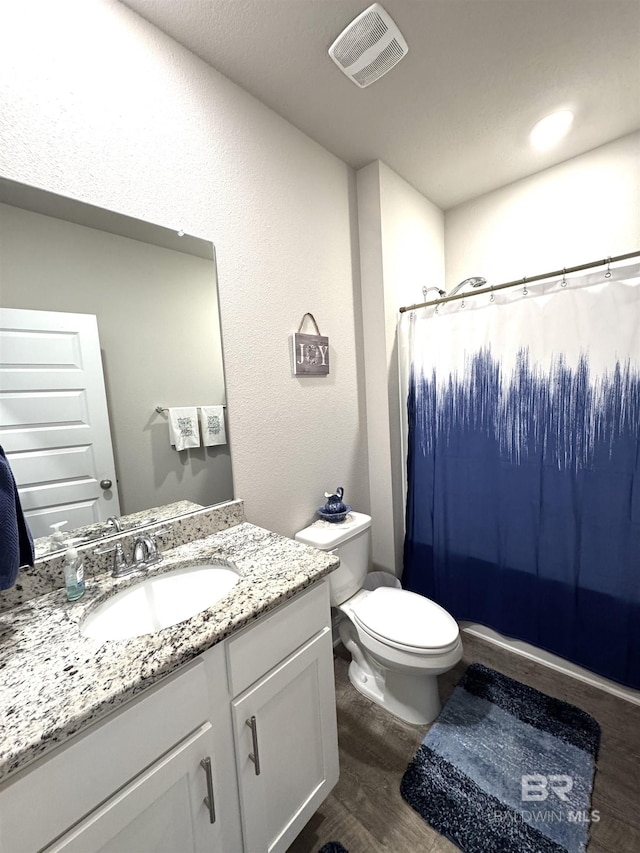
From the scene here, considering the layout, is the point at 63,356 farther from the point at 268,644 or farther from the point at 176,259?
the point at 268,644

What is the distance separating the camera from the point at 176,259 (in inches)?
48.3

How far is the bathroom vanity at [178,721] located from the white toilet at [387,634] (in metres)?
0.39

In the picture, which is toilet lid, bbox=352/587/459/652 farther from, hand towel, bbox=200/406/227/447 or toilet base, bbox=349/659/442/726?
hand towel, bbox=200/406/227/447

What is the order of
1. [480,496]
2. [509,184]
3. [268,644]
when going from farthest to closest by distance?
[509,184] < [480,496] < [268,644]

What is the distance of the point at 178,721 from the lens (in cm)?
71

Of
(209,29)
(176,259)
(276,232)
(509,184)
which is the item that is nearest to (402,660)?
(176,259)

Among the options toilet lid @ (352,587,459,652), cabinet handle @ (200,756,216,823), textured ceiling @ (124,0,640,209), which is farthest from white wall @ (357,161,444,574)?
Answer: cabinet handle @ (200,756,216,823)

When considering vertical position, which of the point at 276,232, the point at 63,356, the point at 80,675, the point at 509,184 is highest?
the point at 509,184

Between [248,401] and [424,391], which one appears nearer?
[248,401]

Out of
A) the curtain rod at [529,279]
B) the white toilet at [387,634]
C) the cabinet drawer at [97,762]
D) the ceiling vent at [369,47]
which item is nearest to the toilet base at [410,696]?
the white toilet at [387,634]

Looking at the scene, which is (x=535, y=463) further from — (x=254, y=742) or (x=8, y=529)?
(x=8, y=529)

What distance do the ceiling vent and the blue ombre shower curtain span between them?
1.00 m

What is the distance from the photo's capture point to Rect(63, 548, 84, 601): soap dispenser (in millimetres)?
906

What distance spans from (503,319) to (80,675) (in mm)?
1951
